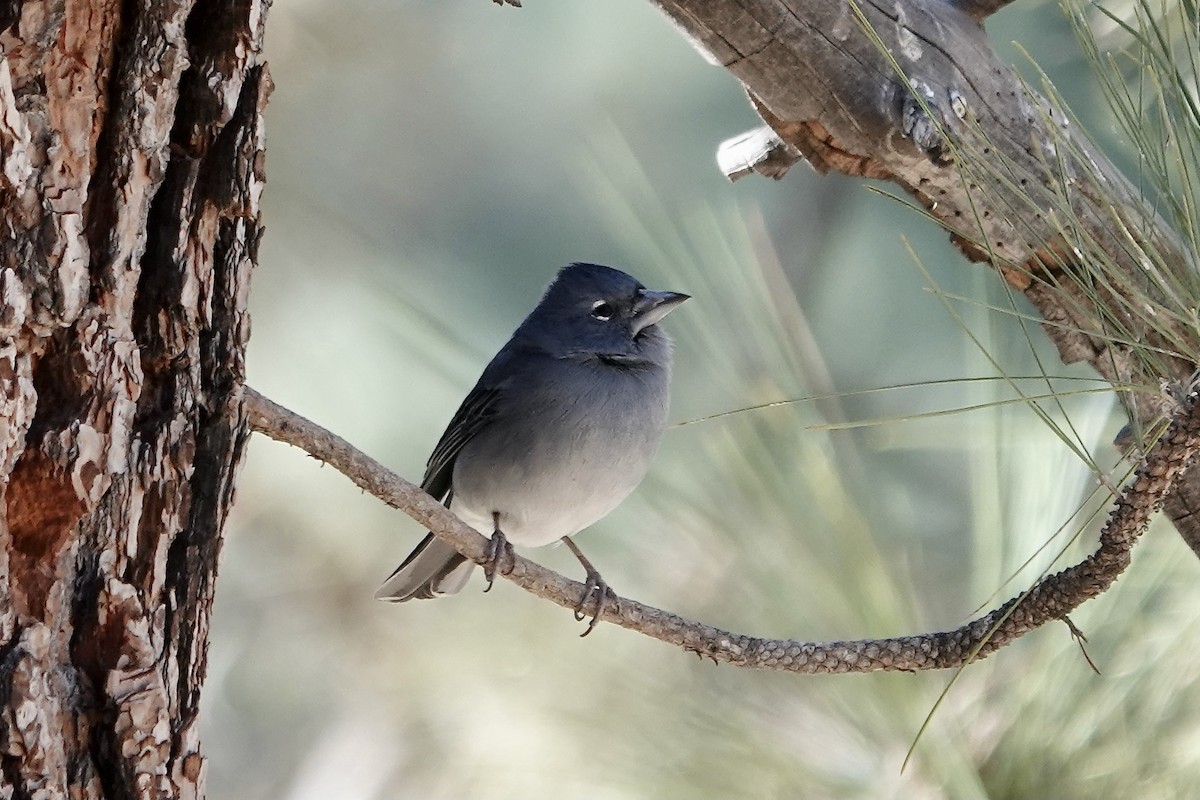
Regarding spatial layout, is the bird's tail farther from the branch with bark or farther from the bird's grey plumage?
the branch with bark

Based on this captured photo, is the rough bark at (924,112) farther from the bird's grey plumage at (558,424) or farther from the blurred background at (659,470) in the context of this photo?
the bird's grey plumage at (558,424)

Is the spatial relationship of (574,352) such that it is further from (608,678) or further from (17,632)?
(17,632)

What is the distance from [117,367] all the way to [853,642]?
3.71ft

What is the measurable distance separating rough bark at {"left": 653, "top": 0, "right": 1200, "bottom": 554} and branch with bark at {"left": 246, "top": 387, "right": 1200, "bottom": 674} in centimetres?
39

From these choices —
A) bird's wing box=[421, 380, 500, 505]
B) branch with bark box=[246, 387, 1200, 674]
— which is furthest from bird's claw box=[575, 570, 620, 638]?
bird's wing box=[421, 380, 500, 505]

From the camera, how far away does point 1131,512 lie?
57.4 inches

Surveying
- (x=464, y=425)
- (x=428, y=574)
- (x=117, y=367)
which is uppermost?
(x=117, y=367)

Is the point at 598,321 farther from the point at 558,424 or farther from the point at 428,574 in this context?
the point at 428,574

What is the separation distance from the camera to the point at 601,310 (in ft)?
10.4

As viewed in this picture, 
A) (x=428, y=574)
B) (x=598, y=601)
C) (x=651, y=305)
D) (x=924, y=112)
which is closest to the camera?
(x=924, y=112)

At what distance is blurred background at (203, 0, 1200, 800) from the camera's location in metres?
2.22

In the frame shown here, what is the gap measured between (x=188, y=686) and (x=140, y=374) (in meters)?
0.34

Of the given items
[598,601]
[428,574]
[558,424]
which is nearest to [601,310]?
[558,424]

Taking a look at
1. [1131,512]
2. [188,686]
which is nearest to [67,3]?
[188,686]
